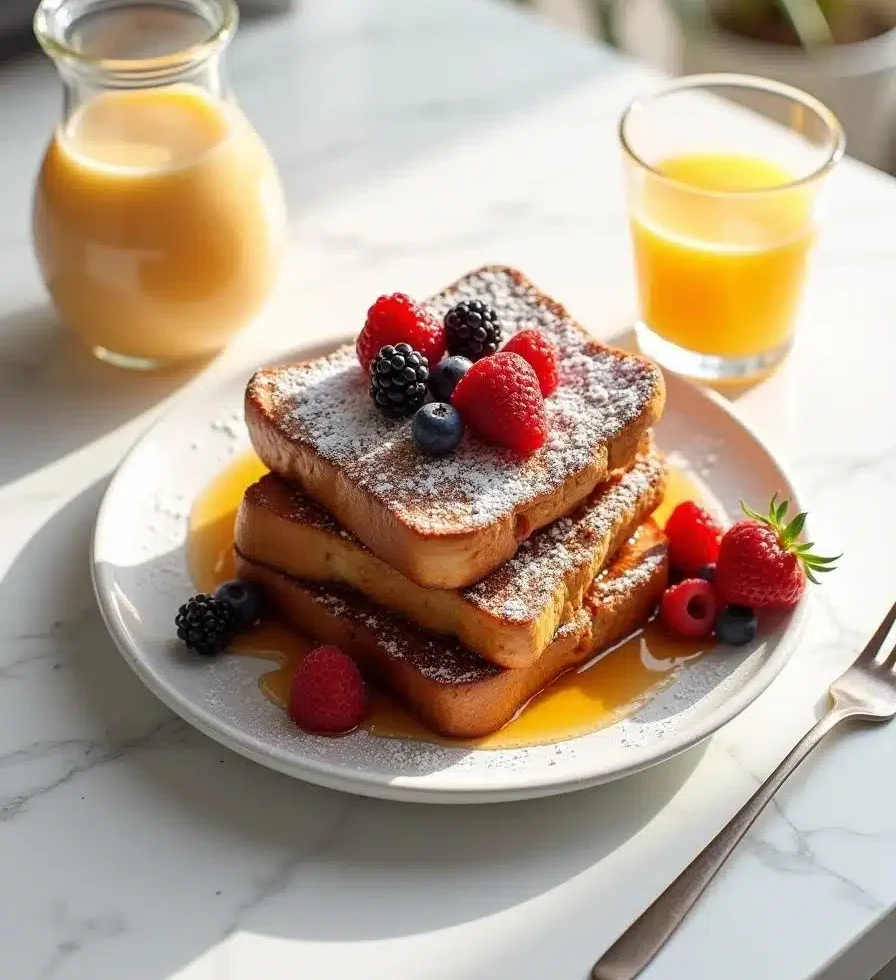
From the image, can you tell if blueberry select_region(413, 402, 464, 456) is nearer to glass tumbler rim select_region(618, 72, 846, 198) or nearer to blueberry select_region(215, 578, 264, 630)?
blueberry select_region(215, 578, 264, 630)

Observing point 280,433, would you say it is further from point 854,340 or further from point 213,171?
point 854,340

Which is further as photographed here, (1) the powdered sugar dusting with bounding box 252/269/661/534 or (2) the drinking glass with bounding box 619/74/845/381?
(2) the drinking glass with bounding box 619/74/845/381

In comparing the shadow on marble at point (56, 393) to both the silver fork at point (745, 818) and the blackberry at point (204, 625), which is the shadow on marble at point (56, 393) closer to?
the blackberry at point (204, 625)

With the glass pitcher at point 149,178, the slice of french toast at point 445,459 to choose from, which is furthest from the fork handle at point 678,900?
the glass pitcher at point 149,178

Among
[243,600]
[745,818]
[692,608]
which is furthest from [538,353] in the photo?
[745,818]

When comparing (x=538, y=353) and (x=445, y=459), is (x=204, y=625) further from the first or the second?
(x=538, y=353)

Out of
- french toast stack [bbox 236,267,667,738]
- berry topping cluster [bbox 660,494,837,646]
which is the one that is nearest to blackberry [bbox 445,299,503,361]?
french toast stack [bbox 236,267,667,738]
